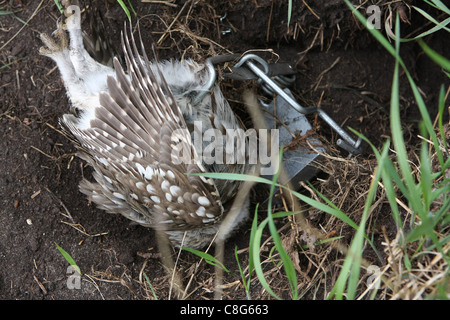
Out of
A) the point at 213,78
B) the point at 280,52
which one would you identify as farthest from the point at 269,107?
the point at 213,78

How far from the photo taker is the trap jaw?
2479 millimetres

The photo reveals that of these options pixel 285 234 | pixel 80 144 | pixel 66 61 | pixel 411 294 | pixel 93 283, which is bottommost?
pixel 93 283

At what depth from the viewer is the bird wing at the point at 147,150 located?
202cm

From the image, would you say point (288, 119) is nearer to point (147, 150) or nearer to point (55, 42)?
point (147, 150)

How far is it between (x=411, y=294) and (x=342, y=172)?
89cm

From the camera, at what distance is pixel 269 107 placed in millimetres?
2768

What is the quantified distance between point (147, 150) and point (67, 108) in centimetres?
86

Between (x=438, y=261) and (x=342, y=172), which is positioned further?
(x=342, y=172)

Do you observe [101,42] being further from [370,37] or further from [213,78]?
[370,37]

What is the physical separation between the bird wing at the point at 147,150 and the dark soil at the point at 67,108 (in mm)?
313
